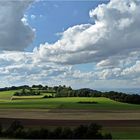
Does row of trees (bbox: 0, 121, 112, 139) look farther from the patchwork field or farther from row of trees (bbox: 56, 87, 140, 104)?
row of trees (bbox: 56, 87, 140, 104)

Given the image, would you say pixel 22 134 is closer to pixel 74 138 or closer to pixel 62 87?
pixel 74 138

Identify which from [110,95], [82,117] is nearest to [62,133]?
[82,117]

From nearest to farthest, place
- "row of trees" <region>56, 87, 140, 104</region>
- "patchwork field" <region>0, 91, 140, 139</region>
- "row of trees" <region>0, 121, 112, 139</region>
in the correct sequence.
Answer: "row of trees" <region>0, 121, 112, 139</region>, "patchwork field" <region>0, 91, 140, 139</region>, "row of trees" <region>56, 87, 140, 104</region>

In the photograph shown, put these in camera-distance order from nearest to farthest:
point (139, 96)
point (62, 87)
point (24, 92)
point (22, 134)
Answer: point (22, 134) → point (139, 96) → point (24, 92) → point (62, 87)

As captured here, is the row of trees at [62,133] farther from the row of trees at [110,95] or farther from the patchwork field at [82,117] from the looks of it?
the row of trees at [110,95]

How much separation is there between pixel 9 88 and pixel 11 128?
355 ft

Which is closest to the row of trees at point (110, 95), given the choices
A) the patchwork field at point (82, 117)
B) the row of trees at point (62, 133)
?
the patchwork field at point (82, 117)

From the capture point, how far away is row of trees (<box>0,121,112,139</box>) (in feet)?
109

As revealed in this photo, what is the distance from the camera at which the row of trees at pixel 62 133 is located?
109 feet

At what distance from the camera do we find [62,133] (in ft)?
113

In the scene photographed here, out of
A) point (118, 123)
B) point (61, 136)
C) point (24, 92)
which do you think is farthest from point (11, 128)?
point (24, 92)

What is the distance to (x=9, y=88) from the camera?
144 metres

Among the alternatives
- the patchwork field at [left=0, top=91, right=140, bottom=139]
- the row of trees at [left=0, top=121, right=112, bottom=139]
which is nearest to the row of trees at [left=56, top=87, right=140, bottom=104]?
the patchwork field at [left=0, top=91, right=140, bottom=139]

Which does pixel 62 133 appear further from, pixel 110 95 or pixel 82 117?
pixel 110 95
